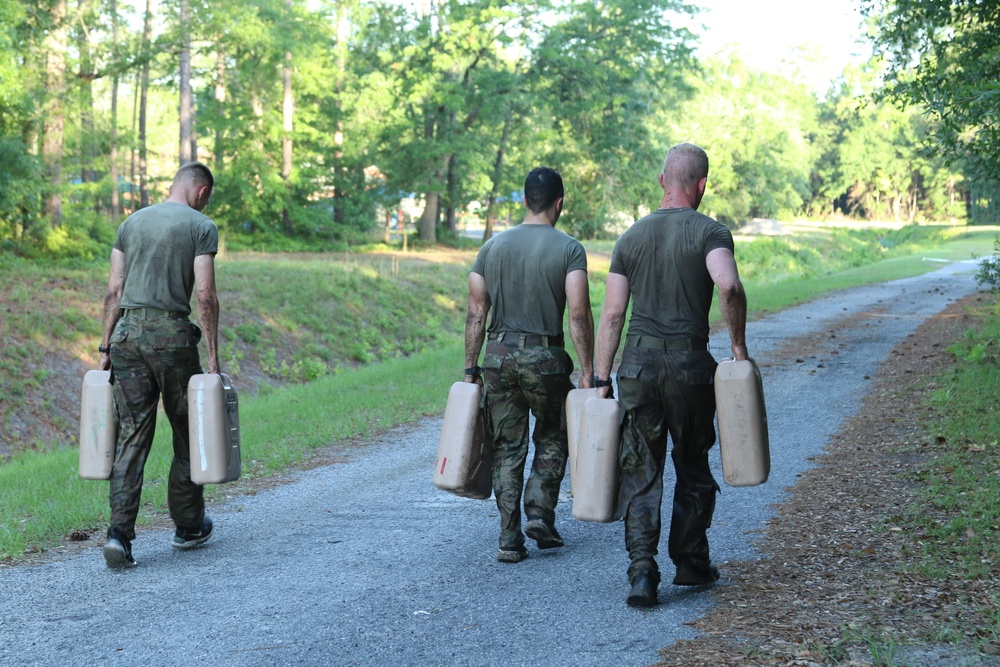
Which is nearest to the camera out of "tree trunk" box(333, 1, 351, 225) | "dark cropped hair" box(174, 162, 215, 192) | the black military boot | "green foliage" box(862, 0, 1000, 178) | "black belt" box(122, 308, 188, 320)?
the black military boot

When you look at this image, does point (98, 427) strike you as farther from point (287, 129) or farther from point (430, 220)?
point (430, 220)

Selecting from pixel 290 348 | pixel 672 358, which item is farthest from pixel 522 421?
pixel 290 348

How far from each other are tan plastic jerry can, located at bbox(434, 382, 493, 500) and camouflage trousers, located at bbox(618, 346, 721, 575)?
1.05m

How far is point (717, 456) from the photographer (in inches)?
363

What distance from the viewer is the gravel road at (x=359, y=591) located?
465cm

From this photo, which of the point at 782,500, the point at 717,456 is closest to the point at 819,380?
the point at 717,456

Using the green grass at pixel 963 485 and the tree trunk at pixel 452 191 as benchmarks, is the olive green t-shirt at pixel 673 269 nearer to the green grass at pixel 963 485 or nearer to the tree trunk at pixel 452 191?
the green grass at pixel 963 485

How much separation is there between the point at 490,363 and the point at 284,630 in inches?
76.7

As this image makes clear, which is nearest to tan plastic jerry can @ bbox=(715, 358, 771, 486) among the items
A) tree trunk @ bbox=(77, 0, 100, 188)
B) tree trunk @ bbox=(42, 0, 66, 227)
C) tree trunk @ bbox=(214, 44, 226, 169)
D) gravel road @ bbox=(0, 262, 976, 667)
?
gravel road @ bbox=(0, 262, 976, 667)

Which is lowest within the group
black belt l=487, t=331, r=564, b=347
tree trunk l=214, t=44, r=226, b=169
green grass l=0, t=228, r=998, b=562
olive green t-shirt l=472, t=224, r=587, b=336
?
green grass l=0, t=228, r=998, b=562

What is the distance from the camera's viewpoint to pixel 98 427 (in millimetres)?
6230

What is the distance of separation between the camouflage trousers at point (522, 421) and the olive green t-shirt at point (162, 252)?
1.79 meters

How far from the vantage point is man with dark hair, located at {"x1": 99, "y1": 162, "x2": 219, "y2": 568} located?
612 centimetres

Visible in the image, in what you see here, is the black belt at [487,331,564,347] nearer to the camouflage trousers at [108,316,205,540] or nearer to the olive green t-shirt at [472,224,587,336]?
the olive green t-shirt at [472,224,587,336]
